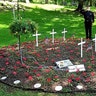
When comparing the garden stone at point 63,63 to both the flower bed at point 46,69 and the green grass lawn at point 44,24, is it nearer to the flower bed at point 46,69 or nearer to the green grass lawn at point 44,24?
the flower bed at point 46,69

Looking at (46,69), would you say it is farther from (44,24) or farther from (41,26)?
(44,24)

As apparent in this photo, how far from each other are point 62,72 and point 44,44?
4.74 meters

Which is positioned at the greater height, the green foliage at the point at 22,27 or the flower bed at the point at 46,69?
the green foliage at the point at 22,27

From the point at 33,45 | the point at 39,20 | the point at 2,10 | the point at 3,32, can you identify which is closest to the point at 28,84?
the point at 33,45

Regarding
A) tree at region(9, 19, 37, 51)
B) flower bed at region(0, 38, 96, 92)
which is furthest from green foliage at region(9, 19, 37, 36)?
flower bed at region(0, 38, 96, 92)

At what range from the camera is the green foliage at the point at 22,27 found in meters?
11.7

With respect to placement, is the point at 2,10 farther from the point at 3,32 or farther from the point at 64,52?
the point at 64,52

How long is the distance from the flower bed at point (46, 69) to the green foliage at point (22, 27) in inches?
44.5

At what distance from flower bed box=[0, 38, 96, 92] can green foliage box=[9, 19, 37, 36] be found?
113 cm

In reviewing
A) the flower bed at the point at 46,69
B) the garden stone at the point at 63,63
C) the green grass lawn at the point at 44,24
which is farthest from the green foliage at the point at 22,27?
the green grass lawn at the point at 44,24

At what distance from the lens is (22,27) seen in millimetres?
11664

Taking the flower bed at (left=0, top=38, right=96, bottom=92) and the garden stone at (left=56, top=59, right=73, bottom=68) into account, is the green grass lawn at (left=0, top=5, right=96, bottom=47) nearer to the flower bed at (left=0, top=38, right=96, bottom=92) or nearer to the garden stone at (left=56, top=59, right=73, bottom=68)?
the flower bed at (left=0, top=38, right=96, bottom=92)

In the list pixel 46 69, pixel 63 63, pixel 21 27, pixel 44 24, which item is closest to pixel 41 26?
pixel 44 24

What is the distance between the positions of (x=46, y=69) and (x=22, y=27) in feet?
6.37
